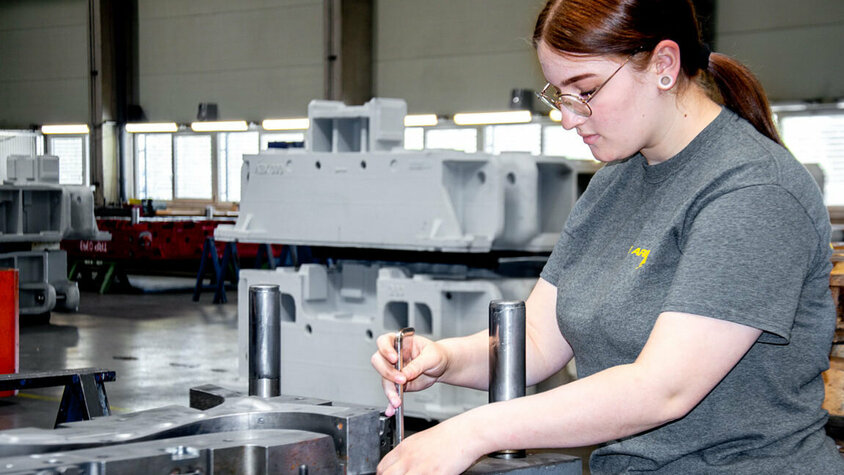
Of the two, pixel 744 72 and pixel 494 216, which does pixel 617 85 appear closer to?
pixel 744 72

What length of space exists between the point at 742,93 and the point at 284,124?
14461 millimetres

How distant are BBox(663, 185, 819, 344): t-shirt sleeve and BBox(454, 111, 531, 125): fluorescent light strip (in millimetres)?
12486

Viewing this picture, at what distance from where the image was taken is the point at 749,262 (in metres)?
1.30

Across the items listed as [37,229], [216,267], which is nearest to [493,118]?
[216,267]

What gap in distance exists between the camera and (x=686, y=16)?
147cm

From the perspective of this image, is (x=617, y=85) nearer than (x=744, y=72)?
Yes

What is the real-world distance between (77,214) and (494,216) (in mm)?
6577

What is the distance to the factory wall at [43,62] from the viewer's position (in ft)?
59.0

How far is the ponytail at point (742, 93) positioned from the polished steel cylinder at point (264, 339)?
0.72 m

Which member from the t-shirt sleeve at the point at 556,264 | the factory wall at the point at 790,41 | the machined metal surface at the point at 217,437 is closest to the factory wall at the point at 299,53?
the factory wall at the point at 790,41

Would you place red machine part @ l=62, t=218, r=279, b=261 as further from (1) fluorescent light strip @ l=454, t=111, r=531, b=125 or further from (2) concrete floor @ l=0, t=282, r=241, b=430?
(1) fluorescent light strip @ l=454, t=111, r=531, b=125

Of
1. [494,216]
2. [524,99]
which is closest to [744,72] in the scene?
[494,216]

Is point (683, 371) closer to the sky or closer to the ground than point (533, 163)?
closer to the ground

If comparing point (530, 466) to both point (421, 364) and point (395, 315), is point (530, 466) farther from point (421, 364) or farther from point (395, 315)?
point (395, 315)
